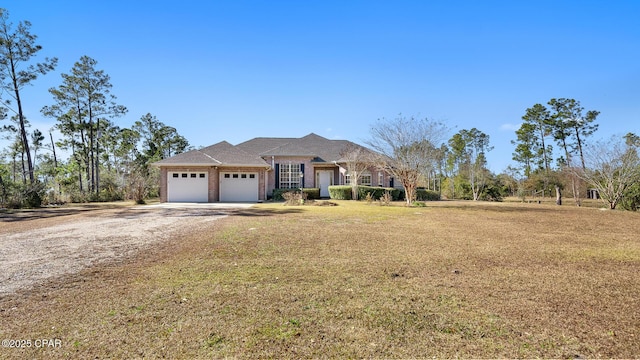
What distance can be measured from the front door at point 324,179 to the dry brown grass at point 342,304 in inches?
772

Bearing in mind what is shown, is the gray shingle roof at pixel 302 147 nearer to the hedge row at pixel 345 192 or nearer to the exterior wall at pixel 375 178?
the exterior wall at pixel 375 178


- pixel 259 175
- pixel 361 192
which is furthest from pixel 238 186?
pixel 361 192

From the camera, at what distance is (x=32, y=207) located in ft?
60.0

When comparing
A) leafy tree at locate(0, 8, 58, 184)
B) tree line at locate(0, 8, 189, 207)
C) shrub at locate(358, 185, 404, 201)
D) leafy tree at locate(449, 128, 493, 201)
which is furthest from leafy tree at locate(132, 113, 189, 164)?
leafy tree at locate(449, 128, 493, 201)

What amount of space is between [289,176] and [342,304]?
22154 mm

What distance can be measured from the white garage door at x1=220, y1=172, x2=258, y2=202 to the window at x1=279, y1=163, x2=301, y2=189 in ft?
13.1

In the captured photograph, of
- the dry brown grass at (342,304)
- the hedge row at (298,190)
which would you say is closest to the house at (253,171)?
the hedge row at (298,190)

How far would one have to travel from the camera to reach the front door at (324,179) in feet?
86.8

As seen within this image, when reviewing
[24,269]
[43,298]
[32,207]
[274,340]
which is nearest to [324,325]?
[274,340]

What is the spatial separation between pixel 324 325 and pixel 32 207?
2302cm

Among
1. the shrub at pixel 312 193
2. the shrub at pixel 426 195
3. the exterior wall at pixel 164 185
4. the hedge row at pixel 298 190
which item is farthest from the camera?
the shrub at pixel 426 195

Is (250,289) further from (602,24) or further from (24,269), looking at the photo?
(602,24)

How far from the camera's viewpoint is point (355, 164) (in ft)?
78.1

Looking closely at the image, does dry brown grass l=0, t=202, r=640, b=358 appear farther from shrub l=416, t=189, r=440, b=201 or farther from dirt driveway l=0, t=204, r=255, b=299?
shrub l=416, t=189, r=440, b=201
